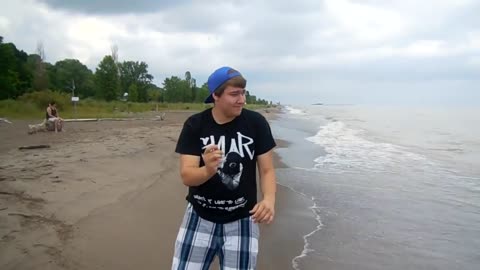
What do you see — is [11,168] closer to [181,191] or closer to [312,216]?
[181,191]

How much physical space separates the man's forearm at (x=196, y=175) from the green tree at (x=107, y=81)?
67.5 meters

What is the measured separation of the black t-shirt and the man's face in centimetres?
8

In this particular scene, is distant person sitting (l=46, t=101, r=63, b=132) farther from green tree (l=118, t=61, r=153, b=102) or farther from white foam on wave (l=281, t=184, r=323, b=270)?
green tree (l=118, t=61, r=153, b=102)

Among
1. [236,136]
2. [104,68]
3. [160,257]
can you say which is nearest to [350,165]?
[160,257]

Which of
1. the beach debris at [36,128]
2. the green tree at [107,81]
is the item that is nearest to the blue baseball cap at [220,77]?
the beach debris at [36,128]

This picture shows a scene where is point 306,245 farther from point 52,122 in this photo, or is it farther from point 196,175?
point 52,122

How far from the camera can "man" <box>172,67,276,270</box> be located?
7.41ft

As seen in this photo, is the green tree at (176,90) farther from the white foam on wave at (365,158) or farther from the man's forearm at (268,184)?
the man's forearm at (268,184)

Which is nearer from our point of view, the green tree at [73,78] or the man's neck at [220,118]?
the man's neck at [220,118]

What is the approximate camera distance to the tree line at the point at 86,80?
5306cm

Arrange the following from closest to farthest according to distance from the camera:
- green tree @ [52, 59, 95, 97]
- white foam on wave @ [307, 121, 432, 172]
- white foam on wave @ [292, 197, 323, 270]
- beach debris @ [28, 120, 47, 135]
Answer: white foam on wave @ [292, 197, 323, 270]
white foam on wave @ [307, 121, 432, 172]
beach debris @ [28, 120, 47, 135]
green tree @ [52, 59, 95, 97]

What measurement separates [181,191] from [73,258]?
12.1 ft

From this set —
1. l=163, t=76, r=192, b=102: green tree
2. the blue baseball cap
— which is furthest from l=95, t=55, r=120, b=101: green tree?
the blue baseball cap

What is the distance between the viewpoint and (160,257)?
4.31 metres
